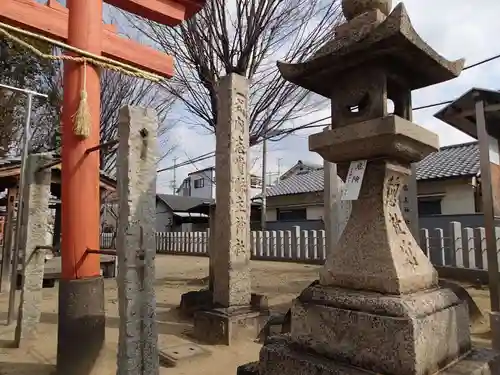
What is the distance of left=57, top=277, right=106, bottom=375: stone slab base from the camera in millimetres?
2928

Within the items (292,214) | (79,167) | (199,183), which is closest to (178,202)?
(199,183)

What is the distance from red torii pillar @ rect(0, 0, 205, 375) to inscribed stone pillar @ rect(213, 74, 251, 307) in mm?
1724

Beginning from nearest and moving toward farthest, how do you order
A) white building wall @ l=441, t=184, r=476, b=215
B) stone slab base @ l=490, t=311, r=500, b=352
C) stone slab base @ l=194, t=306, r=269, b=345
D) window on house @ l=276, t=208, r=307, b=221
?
stone slab base @ l=490, t=311, r=500, b=352 < stone slab base @ l=194, t=306, r=269, b=345 < white building wall @ l=441, t=184, r=476, b=215 < window on house @ l=276, t=208, r=307, b=221

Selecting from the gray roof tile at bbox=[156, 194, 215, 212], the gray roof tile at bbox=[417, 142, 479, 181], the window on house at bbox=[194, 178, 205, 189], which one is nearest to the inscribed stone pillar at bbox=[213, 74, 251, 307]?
the gray roof tile at bbox=[417, 142, 479, 181]

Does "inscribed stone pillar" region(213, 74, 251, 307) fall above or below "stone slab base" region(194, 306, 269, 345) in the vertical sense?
above

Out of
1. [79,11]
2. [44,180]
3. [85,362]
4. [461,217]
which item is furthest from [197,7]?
[461,217]

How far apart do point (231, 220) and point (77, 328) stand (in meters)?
2.18

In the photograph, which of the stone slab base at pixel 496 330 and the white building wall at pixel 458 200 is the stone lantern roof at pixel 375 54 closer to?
the stone slab base at pixel 496 330

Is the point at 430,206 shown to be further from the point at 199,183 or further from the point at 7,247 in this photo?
the point at 199,183

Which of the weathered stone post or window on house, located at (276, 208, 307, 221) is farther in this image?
window on house, located at (276, 208, 307, 221)

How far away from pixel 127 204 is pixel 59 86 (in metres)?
12.0

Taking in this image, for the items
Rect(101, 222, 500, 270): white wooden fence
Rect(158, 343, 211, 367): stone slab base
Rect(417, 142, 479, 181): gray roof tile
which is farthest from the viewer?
Rect(417, 142, 479, 181): gray roof tile

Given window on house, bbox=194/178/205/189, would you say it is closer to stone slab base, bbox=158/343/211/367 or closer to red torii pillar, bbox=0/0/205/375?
stone slab base, bbox=158/343/211/367

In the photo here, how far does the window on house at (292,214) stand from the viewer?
741 inches
